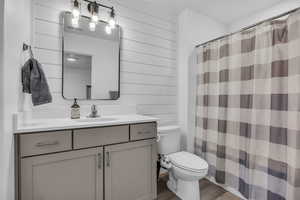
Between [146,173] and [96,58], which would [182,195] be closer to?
[146,173]

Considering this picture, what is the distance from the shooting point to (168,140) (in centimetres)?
196

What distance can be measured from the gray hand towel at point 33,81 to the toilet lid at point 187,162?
4.68 ft

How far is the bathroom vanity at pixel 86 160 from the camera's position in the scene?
1065 mm

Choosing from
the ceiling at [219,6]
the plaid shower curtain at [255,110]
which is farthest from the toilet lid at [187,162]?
the ceiling at [219,6]

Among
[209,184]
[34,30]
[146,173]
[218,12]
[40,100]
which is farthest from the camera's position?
[218,12]

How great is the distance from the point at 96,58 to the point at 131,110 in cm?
76

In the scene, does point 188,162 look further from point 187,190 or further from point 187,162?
point 187,190

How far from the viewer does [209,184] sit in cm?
196

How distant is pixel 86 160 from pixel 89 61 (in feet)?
3.51

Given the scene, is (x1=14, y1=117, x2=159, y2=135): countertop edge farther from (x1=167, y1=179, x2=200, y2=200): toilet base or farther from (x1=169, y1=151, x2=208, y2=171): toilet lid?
(x1=167, y1=179, x2=200, y2=200): toilet base

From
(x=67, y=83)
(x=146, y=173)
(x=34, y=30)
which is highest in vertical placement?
(x=34, y=30)

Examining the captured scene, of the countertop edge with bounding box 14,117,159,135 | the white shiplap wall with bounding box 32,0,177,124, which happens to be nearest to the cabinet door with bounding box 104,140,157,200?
the countertop edge with bounding box 14,117,159,135

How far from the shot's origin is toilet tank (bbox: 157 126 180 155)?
1.91m

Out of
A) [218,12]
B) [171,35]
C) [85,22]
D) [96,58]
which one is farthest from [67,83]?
[218,12]
